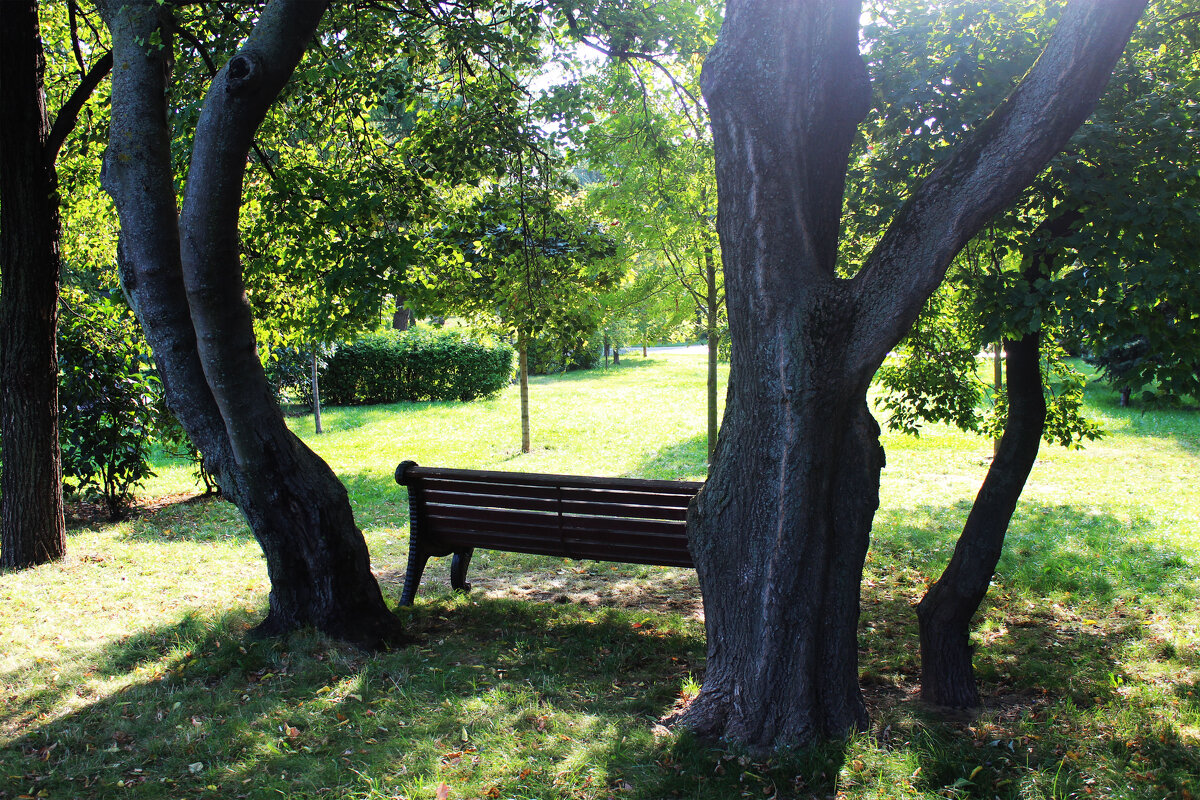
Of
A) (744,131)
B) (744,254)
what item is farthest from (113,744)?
(744,131)

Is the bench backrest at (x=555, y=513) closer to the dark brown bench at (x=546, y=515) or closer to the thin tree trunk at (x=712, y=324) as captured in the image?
the dark brown bench at (x=546, y=515)

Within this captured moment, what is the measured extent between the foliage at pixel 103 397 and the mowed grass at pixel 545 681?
2.29ft

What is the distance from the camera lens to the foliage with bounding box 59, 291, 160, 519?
8236 mm

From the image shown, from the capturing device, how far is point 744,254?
3.49 metres

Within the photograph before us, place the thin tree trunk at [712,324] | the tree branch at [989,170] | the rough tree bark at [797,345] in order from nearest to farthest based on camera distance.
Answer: the tree branch at [989,170] → the rough tree bark at [797,345] → the thin tree trunk at [712,324]

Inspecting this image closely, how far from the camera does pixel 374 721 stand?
12.2 ft

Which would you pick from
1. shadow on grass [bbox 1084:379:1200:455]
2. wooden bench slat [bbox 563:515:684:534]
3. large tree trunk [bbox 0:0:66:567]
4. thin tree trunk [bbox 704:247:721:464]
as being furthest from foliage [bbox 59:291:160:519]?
shadow on grass [bbox 1084:379:1200:455]

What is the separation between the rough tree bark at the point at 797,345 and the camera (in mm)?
3285

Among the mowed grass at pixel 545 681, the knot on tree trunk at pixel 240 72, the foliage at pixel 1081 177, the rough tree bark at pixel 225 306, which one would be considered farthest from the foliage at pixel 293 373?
the foliage at pixel 1081 177

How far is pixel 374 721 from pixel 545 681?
93 centimetres

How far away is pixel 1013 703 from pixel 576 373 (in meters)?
28.6

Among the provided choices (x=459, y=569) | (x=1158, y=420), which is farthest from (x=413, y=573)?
(x=1158, y=420)

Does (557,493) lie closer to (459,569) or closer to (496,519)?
(496,519)

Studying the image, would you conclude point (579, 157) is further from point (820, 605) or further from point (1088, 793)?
point (1088, 793)
